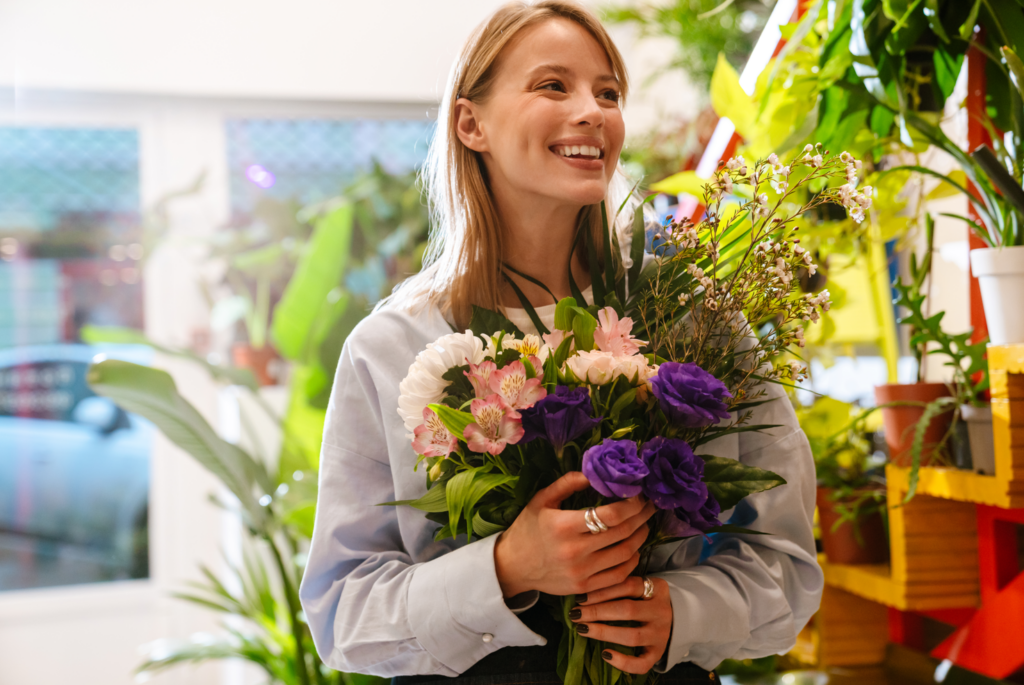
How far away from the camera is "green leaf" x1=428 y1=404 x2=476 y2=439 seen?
2.35 ft

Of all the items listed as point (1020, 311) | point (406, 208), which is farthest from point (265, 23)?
point (1020, 311)

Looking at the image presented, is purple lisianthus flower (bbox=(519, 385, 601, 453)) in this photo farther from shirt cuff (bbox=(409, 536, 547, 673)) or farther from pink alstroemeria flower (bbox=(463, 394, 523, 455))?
shirt cuff (bbox=(409, 536, 547, 673))

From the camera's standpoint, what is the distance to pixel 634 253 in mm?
922

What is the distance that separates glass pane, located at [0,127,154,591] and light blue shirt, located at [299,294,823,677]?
2620 mm

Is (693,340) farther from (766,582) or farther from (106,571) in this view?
(106,571)

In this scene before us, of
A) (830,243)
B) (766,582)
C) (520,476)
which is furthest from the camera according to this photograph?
(830,243)

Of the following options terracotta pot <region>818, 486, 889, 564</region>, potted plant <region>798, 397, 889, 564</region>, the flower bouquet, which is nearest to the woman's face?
the flower bouquet

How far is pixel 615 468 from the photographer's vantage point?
0.66 meters

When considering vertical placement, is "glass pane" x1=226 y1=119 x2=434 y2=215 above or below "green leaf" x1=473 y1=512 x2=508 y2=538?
above

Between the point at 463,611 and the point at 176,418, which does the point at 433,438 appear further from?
the point at 176,418

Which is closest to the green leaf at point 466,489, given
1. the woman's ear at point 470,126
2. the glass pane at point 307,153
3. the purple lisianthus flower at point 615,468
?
the purple lisianthus flower at point 615,468

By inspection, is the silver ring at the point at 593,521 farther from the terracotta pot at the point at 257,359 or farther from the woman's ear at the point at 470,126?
the terracotta pot at the point at 257,359

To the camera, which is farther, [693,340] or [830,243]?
[830,243]

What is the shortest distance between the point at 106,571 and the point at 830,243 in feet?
10.1
